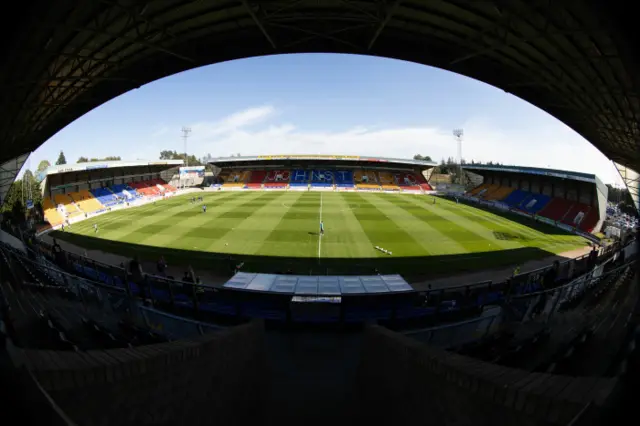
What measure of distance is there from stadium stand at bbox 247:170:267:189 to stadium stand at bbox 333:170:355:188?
16733 mm

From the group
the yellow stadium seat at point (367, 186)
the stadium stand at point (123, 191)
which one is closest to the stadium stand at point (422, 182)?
the yellow stadium seat at point (367, 186)

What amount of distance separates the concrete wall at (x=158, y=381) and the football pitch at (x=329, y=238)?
9.98m

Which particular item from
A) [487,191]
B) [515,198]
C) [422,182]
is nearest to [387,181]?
[422,182]

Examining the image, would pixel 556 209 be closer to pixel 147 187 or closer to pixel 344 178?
pixel 344 178

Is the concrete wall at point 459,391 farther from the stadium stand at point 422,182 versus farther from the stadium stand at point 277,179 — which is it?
the stadium stand at point 422,182

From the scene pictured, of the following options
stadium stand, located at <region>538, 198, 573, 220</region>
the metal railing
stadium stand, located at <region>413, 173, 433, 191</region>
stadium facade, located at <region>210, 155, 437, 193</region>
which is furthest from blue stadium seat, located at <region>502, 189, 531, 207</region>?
the metal railing

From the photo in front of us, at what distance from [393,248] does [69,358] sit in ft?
58.6

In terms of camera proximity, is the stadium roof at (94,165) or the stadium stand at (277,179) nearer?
the stadium roof at (94,165)

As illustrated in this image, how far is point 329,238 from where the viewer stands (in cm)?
2098

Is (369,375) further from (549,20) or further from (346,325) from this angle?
(549,20)

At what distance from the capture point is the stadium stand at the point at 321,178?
192ft

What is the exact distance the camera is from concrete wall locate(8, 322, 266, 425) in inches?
93.4

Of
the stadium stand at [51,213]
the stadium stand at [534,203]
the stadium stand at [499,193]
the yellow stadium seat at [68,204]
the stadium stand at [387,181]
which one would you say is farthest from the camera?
the stadium stand at [387,181]

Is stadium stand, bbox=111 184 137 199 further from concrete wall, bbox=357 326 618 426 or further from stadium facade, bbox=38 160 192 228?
concrete wall, bbox=357 326 618 426
